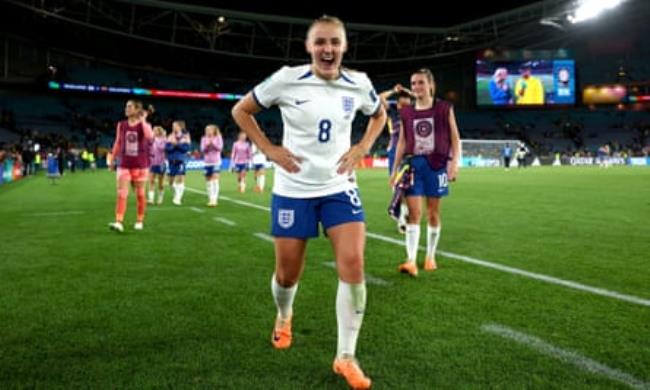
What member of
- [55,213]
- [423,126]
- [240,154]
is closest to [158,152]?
[240,154]

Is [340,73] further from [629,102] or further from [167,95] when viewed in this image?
[629,102]

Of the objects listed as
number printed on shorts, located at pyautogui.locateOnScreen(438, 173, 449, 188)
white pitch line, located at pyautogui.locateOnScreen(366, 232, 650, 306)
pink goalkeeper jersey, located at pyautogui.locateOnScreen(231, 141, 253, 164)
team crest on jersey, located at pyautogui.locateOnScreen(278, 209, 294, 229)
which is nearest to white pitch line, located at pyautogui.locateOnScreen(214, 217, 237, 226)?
white pitch line, located at pyautogui.locateOnScreen(366, 232, 650, 306)

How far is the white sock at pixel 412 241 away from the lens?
6.60 metres

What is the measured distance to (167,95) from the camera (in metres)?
50.8

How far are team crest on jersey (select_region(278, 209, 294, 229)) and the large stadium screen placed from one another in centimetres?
5037

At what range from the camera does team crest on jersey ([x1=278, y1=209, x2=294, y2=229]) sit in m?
3.65

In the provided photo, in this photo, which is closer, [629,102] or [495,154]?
[495,154]

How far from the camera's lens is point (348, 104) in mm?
3678

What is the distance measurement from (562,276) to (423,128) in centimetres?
215

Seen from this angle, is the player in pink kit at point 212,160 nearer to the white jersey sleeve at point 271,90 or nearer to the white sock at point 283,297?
the white sock at point 283,297

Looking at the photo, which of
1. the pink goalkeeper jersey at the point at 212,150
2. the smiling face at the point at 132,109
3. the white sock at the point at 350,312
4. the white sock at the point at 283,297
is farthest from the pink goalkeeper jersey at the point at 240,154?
the white sock at the point at 350,312

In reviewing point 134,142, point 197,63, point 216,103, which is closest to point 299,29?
point 197,63

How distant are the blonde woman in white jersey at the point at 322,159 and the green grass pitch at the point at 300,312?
1.87ft

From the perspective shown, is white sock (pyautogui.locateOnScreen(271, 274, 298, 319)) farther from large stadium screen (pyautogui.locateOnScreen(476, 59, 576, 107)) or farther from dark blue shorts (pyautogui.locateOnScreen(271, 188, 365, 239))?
large stadium screen (pyautogui.locateOnScreen(476, 59, 576, 107))
